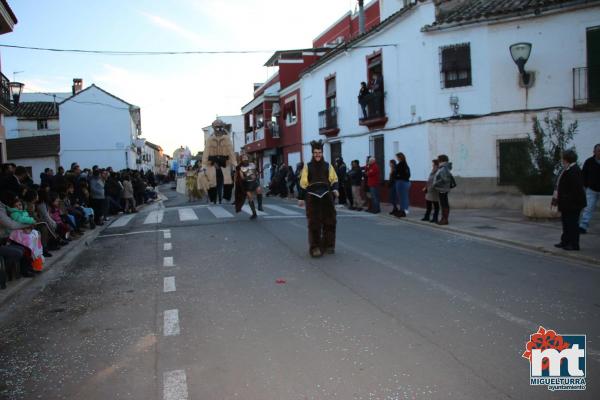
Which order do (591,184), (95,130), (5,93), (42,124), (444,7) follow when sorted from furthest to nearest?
1. (42,124)
2. (95,130)
3. (5,93)
4. (444,7)
5. (591,184)

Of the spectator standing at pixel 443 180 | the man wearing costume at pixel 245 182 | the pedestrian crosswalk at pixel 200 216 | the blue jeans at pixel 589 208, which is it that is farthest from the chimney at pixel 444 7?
the blue jeans at pixel 589 208

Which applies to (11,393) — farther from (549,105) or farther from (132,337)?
(549,105)

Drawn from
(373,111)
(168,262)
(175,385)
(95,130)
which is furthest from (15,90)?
(95,130)

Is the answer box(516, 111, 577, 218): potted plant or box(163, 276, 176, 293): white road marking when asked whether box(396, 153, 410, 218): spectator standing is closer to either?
box(516, 111, 577, 218): potted plant

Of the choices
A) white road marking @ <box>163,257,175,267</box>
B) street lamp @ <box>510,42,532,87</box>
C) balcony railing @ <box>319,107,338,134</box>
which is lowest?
white road marking @ <box>163,257,175,267</box>

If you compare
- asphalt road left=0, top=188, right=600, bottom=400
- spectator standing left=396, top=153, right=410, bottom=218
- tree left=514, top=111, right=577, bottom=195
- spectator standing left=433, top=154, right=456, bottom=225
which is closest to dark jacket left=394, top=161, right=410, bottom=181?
spectator standing left=396, top=153, right=410, bottom=218

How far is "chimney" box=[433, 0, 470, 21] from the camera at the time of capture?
18172 mm

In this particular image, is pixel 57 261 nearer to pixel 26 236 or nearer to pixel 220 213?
pixel 26 236

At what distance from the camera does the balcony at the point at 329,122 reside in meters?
26.8

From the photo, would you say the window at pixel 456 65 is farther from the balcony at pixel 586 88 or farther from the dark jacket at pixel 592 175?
the dark jacket at pixel 592 175

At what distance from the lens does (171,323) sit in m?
5.48

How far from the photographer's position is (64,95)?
195ft

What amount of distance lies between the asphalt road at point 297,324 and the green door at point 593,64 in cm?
923
